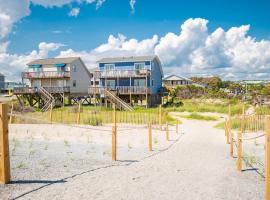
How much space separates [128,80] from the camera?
144 ft

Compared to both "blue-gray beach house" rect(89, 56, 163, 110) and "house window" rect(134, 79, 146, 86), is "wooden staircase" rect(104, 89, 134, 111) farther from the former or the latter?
"house window" rect(134, 79, 146, 86)

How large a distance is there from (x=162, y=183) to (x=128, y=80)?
3741cm

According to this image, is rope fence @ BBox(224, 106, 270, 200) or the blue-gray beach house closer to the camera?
rope fence @ BBox(224, 106, 270, 200)

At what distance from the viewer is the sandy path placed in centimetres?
597

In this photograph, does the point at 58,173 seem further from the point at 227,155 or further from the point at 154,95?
the point at 154,95

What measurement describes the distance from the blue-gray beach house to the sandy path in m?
29.0

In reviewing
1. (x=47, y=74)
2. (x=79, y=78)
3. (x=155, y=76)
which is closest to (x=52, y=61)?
(x=47, y=74)

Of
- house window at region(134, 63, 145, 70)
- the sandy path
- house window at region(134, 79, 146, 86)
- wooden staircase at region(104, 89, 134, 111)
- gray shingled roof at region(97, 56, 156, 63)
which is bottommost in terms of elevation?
the sandy path

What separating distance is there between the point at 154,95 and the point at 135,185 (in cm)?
3838

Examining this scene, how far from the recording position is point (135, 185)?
665cm

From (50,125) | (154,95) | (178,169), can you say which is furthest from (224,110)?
(178,169)

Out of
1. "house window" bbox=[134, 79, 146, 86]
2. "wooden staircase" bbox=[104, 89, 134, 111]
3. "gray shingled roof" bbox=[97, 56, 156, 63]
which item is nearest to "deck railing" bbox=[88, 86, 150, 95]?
"wooden staircase" bbox=[104, 89, 134, 111]

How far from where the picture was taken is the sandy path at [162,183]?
5.97 metres

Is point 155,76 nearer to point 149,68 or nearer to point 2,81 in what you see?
point 149,68
